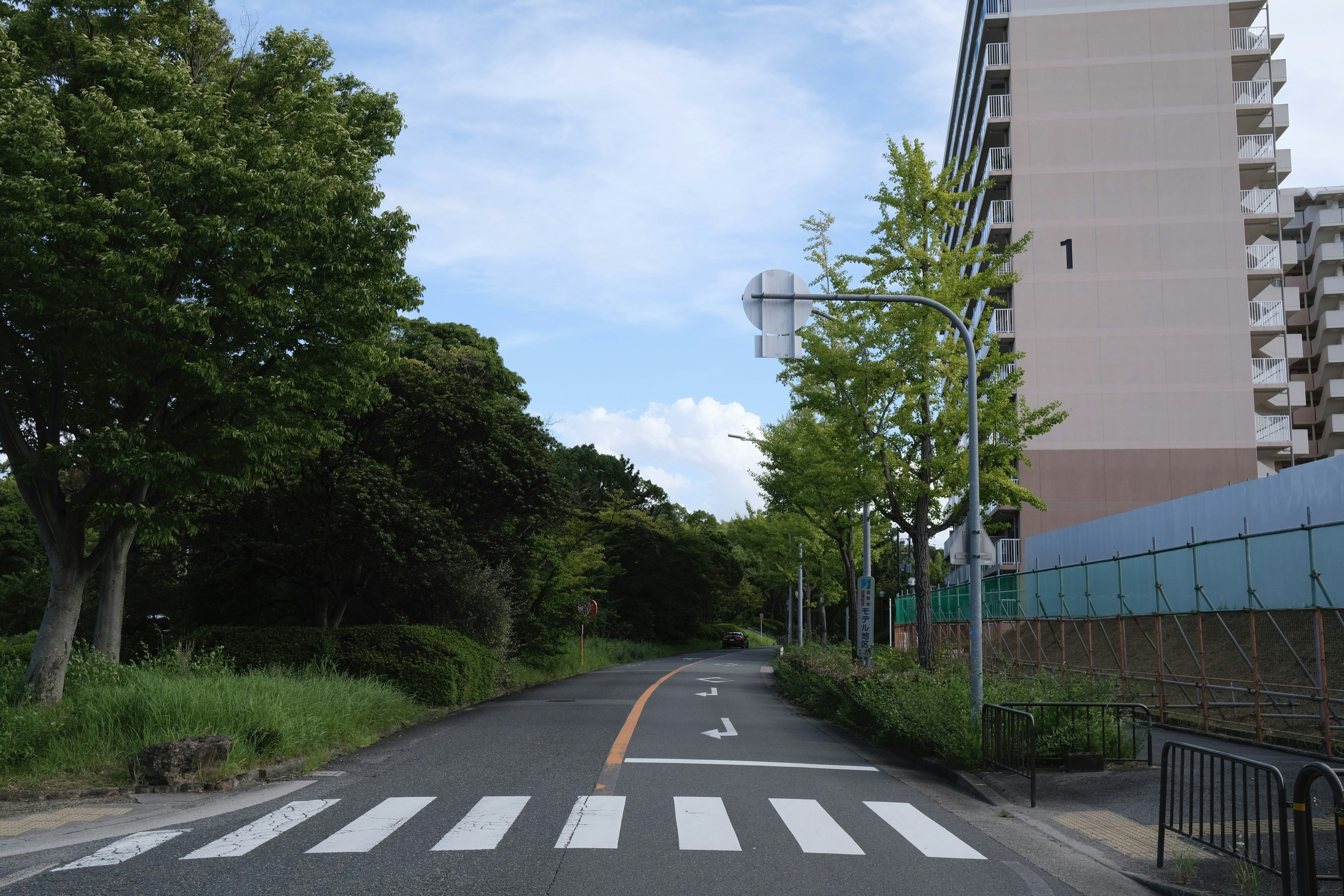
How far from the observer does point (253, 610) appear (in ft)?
82.3

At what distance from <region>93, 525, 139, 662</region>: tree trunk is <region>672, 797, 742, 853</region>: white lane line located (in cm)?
1098

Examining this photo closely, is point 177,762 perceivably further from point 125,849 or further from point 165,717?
point 125,849

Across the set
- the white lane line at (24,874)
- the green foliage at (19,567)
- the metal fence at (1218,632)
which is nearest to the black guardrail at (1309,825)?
the white lane line at (24,874)

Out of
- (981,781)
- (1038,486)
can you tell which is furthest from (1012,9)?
(981,781)

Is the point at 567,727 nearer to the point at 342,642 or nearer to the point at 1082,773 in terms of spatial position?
the point at 342,642

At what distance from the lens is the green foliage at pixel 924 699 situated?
12672 mm

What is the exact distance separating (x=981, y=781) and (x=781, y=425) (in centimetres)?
3185

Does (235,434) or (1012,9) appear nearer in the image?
(235,434)

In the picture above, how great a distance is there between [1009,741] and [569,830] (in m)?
5.78

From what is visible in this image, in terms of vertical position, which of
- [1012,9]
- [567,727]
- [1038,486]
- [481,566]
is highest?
[1012,9]

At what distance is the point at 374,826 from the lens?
26.6 feet

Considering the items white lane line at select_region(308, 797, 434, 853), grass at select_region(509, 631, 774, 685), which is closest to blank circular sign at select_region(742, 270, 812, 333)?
white lane line at select_region(308, 797, 434, 853)

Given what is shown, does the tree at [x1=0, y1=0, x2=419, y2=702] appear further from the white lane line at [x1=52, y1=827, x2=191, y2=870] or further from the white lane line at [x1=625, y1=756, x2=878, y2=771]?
the white lane line at [x1=625, y1=756, x2=878, y2=771]

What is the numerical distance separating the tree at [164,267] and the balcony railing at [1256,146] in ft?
144
